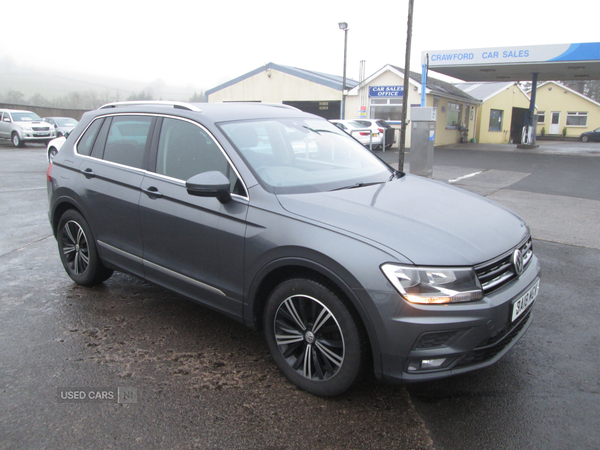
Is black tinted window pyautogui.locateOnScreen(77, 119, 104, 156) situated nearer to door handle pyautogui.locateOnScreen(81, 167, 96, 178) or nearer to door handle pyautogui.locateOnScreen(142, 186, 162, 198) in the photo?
door handle pyautogui.locateOnScreen(81, 167, 96, 178)

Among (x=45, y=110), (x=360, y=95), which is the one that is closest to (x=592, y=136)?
(x=360, y=95)

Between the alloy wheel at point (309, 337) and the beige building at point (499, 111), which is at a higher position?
the beige building at point (499, 111)

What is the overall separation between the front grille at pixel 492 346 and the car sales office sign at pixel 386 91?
79.6 ft

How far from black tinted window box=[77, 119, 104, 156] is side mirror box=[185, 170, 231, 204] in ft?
6.13

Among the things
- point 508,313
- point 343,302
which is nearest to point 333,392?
point 343,302

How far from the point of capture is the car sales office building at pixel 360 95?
26.5m

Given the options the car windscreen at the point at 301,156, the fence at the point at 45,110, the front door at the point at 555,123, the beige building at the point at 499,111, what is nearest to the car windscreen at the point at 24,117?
the fence at the point at 45,110

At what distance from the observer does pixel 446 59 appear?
74.9ft

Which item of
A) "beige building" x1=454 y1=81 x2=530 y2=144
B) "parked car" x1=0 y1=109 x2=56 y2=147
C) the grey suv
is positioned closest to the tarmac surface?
the grey suv

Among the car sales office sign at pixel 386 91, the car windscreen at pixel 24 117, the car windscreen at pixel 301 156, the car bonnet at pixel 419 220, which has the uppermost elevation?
the car sales office sign at pixel 386 91

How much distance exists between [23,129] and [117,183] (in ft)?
80.8

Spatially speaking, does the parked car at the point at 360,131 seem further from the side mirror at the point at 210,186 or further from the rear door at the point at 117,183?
the side mirror at the point at 210,186

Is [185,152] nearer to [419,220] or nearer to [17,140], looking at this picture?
[419,220]

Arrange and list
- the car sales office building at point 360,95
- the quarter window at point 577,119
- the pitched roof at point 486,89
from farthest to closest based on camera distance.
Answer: the quarter window at point 577,119, the pitched roof at point 486,89, the car sales office building at point 360,95
